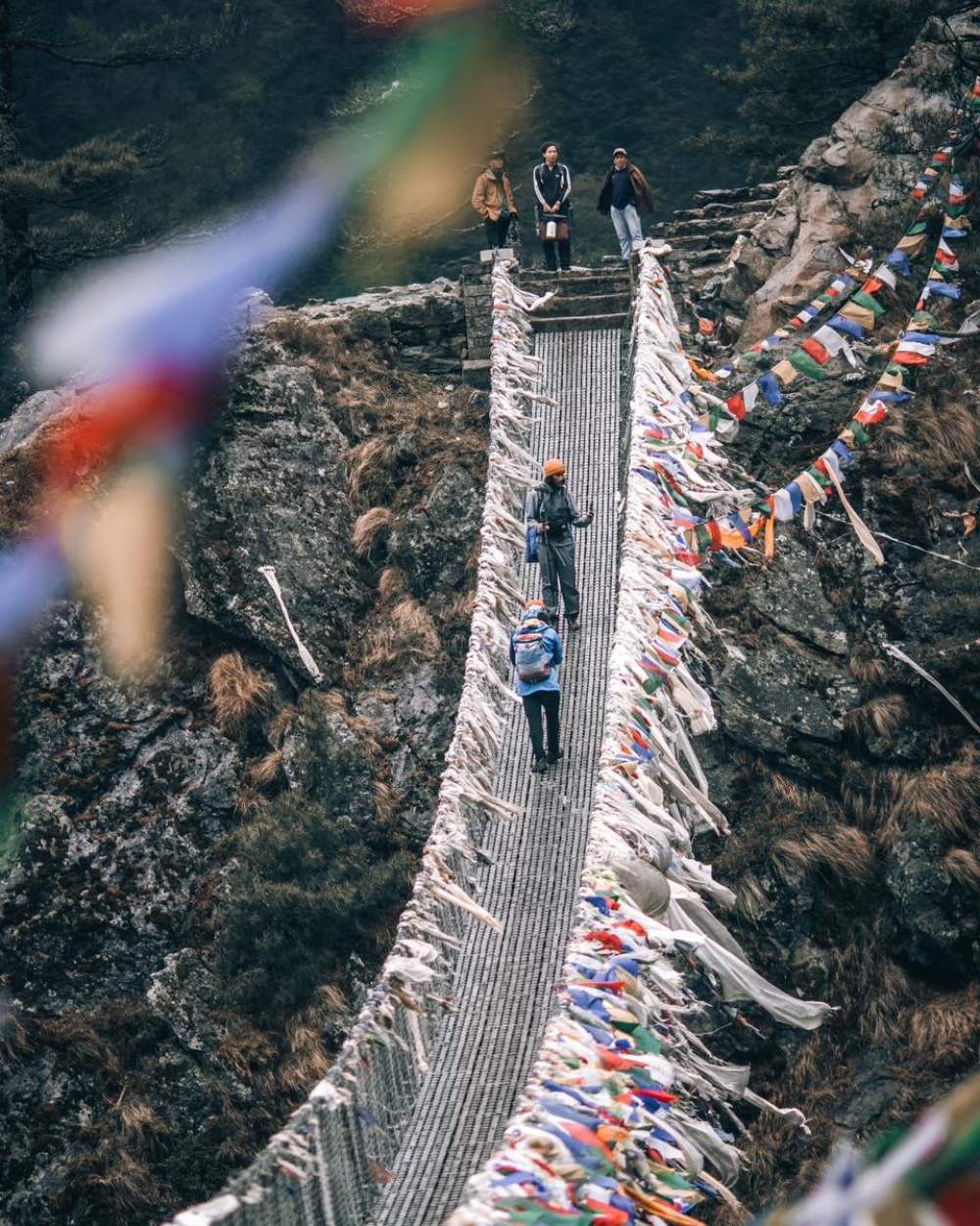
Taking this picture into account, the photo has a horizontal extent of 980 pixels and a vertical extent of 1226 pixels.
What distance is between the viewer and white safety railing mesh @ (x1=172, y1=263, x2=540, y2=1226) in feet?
20.0

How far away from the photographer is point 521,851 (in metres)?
9.88

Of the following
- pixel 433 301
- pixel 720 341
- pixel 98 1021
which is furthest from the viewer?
pixel 433 301

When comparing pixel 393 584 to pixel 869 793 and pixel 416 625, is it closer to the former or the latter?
pixel 416 625

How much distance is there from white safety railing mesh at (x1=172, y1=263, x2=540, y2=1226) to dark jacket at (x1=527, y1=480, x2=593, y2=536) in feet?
1.52

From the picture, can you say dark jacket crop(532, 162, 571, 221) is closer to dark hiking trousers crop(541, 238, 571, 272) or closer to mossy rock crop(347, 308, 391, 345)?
dark hiking trousers crop(541, 238, 571, 272)

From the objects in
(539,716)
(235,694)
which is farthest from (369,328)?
(539,716)

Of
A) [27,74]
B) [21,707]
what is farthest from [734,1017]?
[27,74]

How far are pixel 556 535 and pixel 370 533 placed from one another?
4.90 meters

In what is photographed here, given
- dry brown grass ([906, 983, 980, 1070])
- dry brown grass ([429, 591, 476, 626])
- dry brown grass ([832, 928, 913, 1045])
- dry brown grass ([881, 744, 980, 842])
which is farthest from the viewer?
dry brown grass ([429, 591, 476, 626])

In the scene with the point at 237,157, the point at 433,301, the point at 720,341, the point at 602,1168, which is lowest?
the point at 602,1168

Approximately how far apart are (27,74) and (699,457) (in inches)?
541

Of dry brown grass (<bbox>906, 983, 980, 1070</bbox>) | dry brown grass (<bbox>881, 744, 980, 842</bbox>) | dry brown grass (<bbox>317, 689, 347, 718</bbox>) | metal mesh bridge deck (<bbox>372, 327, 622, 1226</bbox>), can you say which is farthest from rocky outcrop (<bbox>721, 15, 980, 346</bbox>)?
dry brown grass (<bbox>906, 983, 980, 1070</bbox>)

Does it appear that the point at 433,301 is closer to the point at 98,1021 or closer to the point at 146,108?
the point at 146,108

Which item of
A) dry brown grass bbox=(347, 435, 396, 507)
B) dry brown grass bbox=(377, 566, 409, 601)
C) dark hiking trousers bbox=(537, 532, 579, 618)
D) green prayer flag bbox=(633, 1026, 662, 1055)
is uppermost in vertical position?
dry brown grass bbox=(347, 435, 396, 507)
